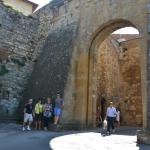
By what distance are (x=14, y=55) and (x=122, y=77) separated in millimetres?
8458

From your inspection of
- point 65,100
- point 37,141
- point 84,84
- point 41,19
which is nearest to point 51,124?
point 65,100

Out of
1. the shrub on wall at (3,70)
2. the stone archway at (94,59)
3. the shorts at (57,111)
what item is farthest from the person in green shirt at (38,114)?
the shrub on wall at (3,70)

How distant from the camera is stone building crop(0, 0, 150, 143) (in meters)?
14.2

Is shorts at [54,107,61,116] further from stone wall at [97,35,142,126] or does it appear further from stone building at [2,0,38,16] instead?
stone building at [2,0,38,16]

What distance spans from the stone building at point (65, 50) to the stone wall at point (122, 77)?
14.9 ft

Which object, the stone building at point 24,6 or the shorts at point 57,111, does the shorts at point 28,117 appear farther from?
the stone building at point 24,6

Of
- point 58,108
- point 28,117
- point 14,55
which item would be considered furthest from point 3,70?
point 58,108

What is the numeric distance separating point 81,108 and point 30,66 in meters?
4.49

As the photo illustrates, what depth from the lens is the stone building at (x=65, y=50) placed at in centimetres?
1416

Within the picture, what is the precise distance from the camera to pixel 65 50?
15.7 metres

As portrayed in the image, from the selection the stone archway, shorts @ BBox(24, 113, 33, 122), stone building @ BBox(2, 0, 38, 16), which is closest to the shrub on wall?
shorts @ BBox(24, 113, 33, 122)

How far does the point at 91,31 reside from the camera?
49.3 ft

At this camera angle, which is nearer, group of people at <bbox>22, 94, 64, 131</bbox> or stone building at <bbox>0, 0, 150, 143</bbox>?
group of people at <bbox>22, 94, 64, 131</bbox>

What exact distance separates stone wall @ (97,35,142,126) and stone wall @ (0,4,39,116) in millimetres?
4898
